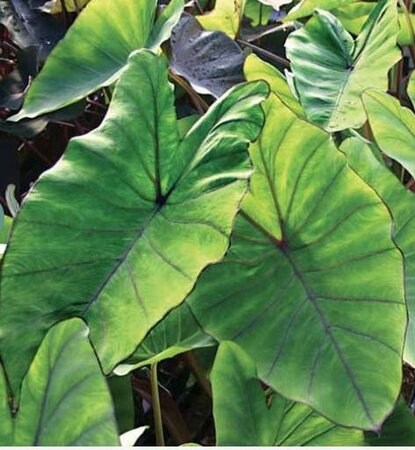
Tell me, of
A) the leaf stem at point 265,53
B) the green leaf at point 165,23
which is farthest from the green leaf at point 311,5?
the green leaf at point 165,23

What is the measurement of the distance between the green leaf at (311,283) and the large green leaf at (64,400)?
0.19 metres

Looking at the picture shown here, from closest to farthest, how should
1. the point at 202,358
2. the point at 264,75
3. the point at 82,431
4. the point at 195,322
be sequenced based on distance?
the point at 82,431 → the point at 195,322 → the point at 202,358 → the point at 264,75

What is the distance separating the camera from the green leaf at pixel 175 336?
0.84 m

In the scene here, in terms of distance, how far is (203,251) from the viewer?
0.74 meters

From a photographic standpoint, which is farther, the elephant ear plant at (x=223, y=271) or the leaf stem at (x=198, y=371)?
the leaf stem at (x=198, y=371)

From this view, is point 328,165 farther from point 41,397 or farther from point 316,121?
point 41,397

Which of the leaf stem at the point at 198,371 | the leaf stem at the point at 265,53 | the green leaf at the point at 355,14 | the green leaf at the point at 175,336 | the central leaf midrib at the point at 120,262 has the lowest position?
the leaf stem at the point at 198,371

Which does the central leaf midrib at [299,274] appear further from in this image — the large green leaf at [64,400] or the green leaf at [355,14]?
the green leaf at [355,14]

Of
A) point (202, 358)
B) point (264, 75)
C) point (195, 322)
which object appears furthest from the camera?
point (264, 75)

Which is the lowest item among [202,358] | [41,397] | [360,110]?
[202,358]

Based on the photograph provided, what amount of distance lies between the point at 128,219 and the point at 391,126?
30 cm

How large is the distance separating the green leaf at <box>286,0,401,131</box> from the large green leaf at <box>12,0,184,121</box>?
0.17 meters

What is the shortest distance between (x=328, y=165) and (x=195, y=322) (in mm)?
198

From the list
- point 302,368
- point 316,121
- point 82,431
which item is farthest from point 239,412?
point 316,121
